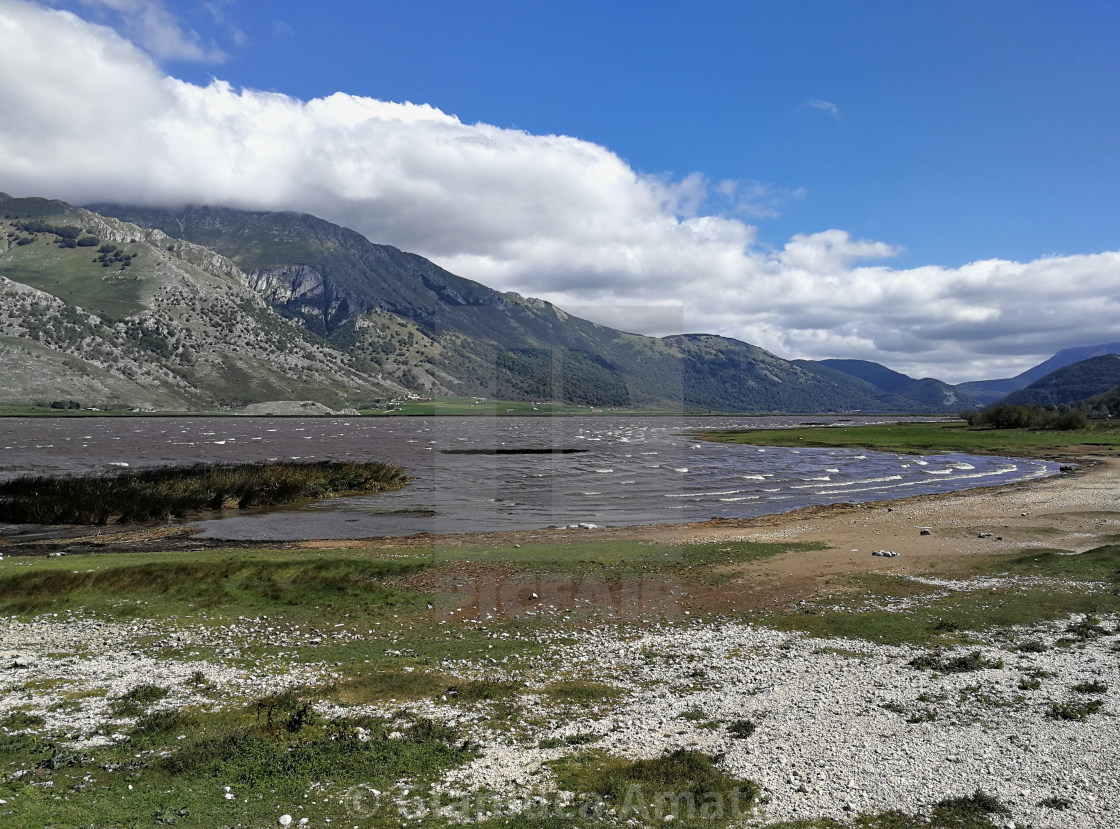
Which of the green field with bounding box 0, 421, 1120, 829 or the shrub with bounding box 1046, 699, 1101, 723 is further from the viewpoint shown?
the shrub with bounding box 1046, 699, 1101, 723

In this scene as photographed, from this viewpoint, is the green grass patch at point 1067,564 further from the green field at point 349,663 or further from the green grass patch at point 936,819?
the green grass patch at point 936,819

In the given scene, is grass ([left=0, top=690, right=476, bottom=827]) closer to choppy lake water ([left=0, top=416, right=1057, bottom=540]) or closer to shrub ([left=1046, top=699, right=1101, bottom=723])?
shrub ([left=1046, top=699, right=1101, bottom=723])

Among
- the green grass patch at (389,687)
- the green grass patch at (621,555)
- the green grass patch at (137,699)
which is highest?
the green grass patch at (137,699)

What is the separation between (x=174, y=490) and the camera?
46000mm

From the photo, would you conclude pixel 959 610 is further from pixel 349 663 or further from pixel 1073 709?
pixel 349 663

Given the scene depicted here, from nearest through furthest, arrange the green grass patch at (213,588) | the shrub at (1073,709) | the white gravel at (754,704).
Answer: the white gravel at (754,704) < the shrub at (1073,709) < the green grass patch at (213,588)

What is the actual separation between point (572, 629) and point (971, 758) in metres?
9.68

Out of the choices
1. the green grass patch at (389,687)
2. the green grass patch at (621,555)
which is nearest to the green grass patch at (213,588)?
the green grass patch at (621,555)

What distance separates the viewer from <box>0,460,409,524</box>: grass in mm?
39719

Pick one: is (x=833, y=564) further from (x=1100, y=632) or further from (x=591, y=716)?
(x=591, y=716)

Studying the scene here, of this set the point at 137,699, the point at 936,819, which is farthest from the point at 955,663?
the point at 137,699

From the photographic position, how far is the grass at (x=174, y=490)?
130ft

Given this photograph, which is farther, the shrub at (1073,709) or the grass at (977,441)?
the grass at (977,441)

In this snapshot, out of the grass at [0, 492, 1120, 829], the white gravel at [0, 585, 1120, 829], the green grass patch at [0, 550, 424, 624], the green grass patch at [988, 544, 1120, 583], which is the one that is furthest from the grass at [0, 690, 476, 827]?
the green grass patch at [988, 544, 1120, 583]
